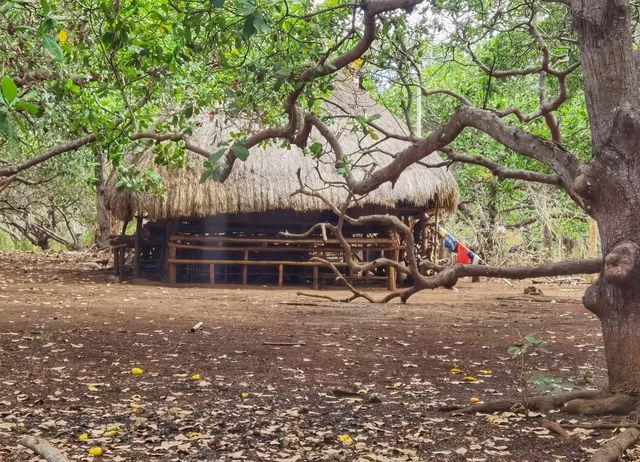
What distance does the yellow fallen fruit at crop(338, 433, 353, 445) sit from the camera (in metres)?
3.74

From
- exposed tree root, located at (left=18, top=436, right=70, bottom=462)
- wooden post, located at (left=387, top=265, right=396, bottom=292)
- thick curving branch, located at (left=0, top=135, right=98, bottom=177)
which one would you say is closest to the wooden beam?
wooden post, located at (left=387, top=265, right=396, bottom=292)

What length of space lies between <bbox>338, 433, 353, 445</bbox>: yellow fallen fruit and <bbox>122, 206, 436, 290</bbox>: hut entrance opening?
1012cm

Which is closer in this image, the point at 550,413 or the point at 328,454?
the point at 328,454

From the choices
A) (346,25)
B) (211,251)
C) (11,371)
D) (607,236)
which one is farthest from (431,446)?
(211,251)

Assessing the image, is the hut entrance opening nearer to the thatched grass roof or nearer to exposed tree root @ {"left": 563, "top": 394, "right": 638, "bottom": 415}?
the thatched grass roof

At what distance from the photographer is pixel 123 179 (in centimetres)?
696

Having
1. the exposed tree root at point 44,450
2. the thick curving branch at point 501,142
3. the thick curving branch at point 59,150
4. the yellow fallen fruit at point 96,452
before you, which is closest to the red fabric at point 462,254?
the thick curving branch at point 59,150

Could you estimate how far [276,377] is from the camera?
548cm

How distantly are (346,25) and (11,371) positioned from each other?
3877 millimetres

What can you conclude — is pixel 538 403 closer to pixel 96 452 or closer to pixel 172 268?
pixel 96 452

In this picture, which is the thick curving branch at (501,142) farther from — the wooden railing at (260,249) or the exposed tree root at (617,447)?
the wooden railing at (260,249)

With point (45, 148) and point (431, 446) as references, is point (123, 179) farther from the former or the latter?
point (45, 148)

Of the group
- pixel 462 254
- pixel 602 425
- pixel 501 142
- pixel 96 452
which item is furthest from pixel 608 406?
pixel 462 254

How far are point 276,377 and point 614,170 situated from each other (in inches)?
114
